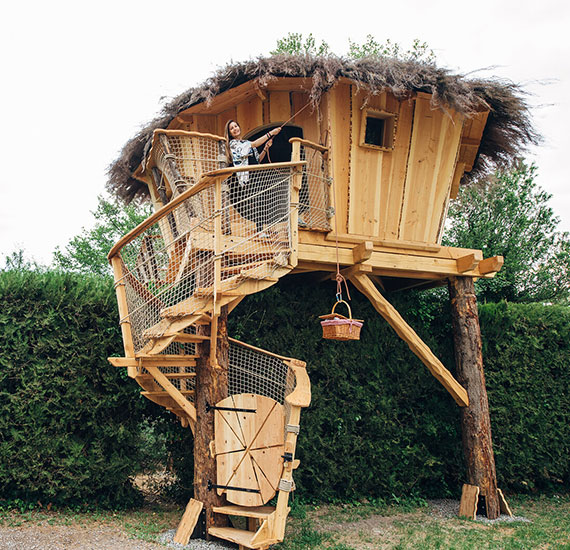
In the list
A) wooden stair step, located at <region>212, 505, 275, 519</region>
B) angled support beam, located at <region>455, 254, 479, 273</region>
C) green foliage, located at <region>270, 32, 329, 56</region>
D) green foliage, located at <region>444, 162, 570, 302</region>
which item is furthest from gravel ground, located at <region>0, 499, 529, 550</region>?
green foliage, located at <region>270, 32, 329, 56</region>

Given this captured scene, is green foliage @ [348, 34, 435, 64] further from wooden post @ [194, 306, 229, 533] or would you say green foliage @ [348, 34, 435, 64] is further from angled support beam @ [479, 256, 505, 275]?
wooden post @ [194, 306, 229, 533]

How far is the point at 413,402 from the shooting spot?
7605 mm

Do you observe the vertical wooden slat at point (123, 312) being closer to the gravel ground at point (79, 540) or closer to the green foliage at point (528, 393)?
the gravel ground at point (79, 540)

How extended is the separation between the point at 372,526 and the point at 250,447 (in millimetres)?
2139

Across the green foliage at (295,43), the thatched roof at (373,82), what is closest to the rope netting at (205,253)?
the thatched roof at (373,82)

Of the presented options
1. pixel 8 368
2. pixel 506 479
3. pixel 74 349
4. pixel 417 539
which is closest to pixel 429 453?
pixel 506 479

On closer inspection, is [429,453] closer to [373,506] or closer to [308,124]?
[373,506]

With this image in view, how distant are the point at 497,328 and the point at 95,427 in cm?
599

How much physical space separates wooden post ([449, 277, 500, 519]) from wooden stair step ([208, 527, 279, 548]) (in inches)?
136

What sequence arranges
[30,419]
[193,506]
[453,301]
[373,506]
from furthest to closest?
[453,301]
[373,506]
[30,419]
[193,506]

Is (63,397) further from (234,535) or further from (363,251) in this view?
(363,251)

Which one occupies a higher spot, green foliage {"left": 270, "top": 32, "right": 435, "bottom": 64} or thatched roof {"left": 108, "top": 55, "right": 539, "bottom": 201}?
green foliage {"left": 270, "top": 32, "right": 435, "bottom": 64}

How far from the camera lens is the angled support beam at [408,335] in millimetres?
6594

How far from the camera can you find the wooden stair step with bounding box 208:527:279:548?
465cm
